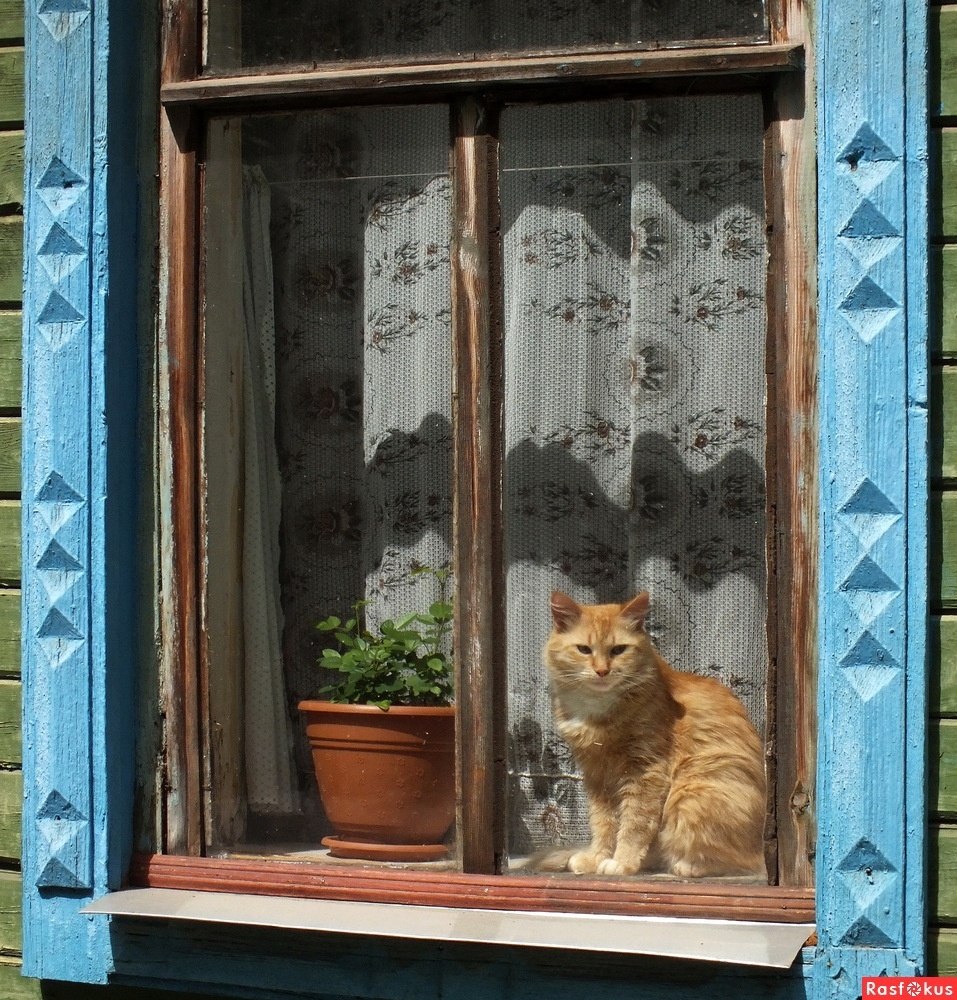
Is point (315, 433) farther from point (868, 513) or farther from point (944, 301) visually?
point (944, 301)

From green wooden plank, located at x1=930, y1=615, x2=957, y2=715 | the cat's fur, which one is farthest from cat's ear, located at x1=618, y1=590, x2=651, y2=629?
green wooden plank, located at x1=930, y1=615, x2=957, y2=715

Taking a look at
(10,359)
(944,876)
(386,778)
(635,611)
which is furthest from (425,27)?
(944,876)

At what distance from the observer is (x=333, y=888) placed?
2.73 meters

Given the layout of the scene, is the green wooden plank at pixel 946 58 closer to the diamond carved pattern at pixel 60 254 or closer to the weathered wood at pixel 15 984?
the diamond carved pattern at pixel 60 254

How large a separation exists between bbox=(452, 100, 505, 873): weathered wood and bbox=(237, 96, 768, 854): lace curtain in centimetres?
20

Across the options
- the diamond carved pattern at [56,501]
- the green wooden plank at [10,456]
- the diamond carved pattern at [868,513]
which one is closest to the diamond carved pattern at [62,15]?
the green wooden plank at [10,456]

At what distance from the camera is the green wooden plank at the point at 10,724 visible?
9.47 feet

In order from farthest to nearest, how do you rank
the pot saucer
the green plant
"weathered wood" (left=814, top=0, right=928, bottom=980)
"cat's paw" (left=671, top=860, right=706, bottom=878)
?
the green plant < the pot saucer < "cat's paw" (left=671, top=860, right=706, bottom=878) < "weathered wood" (left=814, top=0, right=928, bottom=980)

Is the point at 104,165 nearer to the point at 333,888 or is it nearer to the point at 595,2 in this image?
the point at 595,2

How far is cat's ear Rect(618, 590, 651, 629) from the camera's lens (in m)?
3.07

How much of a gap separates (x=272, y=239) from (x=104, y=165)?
467mm

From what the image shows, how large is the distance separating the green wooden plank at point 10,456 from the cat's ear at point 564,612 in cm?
118

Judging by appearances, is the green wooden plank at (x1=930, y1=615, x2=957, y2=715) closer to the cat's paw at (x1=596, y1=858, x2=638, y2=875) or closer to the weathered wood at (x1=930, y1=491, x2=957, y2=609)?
the weathered wood at (x1=930, y1=491, x2=957, y2=609)

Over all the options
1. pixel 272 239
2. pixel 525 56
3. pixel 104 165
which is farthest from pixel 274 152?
pixel 525 56
